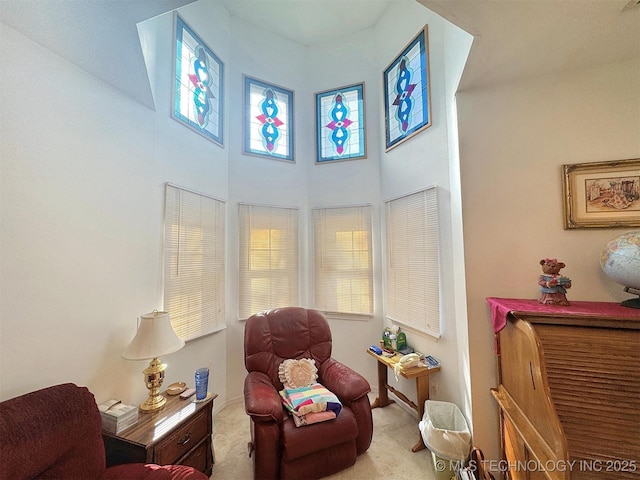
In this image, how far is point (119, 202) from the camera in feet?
5.96

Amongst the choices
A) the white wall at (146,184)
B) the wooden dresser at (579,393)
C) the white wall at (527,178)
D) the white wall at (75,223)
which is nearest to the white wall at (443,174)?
the white wall at (146,184)

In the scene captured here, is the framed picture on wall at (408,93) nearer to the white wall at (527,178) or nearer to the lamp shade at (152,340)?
the white wall at (527,178)

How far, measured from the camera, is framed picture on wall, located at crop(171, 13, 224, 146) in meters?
2.43

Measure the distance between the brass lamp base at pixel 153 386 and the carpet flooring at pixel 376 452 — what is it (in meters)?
0.70

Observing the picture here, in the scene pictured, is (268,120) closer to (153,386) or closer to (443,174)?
(443,174)

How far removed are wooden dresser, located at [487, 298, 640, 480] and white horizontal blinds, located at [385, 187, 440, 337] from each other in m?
1.07

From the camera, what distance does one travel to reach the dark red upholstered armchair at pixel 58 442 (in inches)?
40.2

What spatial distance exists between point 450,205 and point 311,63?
9.44 ft

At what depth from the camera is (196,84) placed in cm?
264

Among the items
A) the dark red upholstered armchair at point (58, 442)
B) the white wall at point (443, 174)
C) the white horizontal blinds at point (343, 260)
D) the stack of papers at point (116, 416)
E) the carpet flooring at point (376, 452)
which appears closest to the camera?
the dark red upholstered armchair at point (58, 442)

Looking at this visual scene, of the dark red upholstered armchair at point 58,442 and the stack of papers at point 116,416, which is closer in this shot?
the dark red upholstered armchair at point 58,442

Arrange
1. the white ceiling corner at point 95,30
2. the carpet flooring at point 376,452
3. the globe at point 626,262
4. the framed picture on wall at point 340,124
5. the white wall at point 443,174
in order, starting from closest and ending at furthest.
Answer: the globe at point 626,262
the white ceiling corner at point 95,30
the carpet flooring at point 376,452
the white wall at point 443,174
the framed picture on wall at point 340,124

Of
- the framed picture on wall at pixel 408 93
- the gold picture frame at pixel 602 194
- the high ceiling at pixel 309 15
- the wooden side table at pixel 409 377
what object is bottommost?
the wooden side table at pixel 409 377

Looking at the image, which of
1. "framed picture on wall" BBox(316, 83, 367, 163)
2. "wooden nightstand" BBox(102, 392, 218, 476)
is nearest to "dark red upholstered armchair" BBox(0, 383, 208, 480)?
"wooden nightstand" BBox(102, 392, 218, 476)
